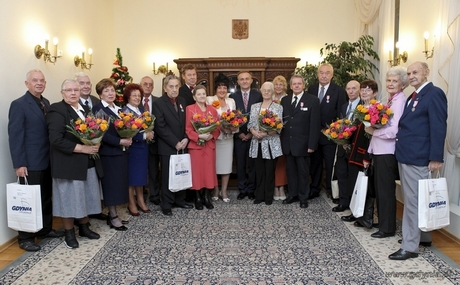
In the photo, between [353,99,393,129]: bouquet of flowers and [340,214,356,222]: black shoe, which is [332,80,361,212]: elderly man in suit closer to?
[340,214,356,222]: black shoe

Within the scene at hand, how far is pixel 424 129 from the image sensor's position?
3.18 m

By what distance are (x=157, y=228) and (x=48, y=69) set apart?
8.97 feet

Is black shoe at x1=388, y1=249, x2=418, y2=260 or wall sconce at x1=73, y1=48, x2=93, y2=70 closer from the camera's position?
black shoe at x1=388, y1=249, x2=418, y2=260

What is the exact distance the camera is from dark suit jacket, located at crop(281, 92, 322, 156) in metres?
4.82

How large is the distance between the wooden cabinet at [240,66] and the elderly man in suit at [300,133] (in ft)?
9.15

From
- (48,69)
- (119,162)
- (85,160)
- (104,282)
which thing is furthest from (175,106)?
(104,282)

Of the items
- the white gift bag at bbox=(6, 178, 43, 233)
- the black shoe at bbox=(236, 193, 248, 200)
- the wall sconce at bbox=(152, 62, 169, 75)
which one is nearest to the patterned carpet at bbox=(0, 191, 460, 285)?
the white gift bag at bbox=(6, 178, 43, 233)

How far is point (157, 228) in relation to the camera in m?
4.17

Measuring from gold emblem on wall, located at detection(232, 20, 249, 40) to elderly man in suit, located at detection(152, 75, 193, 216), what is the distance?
154 inches

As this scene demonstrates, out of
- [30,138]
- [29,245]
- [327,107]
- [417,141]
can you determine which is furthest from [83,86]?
[417,141]

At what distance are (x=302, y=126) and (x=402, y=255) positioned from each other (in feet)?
6.86

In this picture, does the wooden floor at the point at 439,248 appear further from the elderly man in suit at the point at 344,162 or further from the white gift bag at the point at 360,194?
the elderly man in suit at the point at 344,162

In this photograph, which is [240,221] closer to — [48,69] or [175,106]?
[175,106]

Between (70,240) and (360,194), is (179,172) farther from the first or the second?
(360,194)
